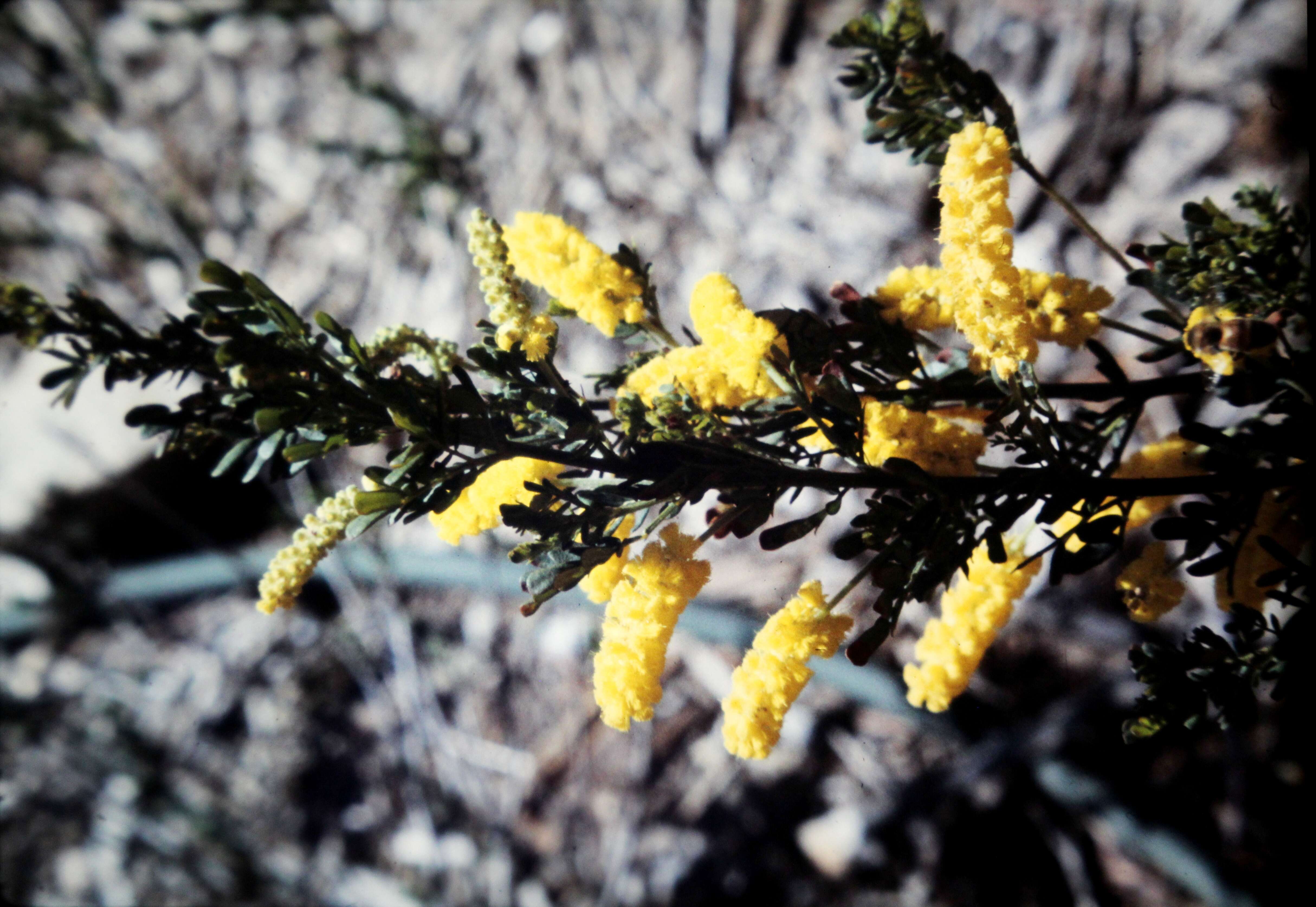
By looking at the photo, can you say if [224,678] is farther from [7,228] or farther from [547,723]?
[7,228]

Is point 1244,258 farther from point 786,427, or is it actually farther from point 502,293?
point 502,293

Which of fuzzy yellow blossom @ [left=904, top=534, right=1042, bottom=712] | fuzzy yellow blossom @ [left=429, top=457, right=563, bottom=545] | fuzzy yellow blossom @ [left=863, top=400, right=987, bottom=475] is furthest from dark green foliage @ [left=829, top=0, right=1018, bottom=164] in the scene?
fuzzy yellow blossom @ [left=429, top=457, right=563, bottom=545]

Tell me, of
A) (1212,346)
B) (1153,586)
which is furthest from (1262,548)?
(1212,346)

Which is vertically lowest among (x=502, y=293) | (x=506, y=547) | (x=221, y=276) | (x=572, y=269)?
(x=221, y=276)

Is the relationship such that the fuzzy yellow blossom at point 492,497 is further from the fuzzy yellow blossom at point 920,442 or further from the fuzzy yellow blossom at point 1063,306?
the fuzzy yellow blossom at point 1063,306

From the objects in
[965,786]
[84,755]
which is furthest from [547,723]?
[84,755]

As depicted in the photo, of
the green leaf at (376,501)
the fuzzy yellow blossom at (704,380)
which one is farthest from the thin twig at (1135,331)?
the green leaf at (376,501)

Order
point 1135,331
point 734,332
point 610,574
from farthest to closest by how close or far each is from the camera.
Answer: point 1135,331 < point 610,574 < point 734,332
